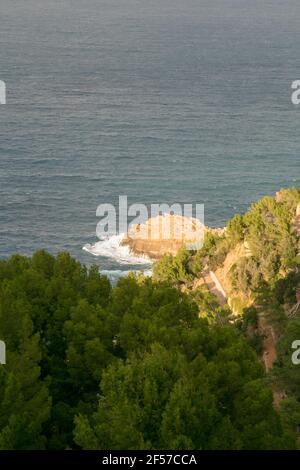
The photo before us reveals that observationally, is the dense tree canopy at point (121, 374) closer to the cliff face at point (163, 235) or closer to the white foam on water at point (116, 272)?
the white foam on water at point (116, 272)

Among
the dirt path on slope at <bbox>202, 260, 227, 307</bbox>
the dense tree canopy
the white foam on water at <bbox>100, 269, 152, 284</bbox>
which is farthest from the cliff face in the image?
the dense tree canopy

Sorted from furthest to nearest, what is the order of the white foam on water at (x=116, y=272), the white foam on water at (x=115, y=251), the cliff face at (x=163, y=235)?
the cliff face at (x=163, y=235) → the white foam on water at (x=115, y=251) → the white foam on water at (x=116, y=272)

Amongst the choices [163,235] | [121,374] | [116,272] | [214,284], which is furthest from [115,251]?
[121,374]

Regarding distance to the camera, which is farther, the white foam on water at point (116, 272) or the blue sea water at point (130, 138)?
the blue sea water at point (130, 138)

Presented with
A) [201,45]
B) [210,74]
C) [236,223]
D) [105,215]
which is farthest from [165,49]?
[236,223]

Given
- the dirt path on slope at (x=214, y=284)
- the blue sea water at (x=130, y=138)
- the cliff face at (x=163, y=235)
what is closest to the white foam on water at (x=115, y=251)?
the cliff face at (x=163, y=235)
